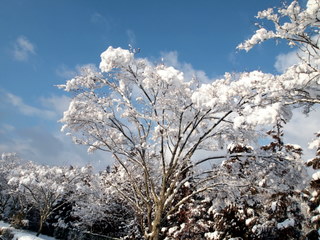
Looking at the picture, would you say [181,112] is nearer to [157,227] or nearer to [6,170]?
[157,227]

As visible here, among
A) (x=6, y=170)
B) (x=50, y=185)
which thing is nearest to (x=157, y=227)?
(x=50, y=185)

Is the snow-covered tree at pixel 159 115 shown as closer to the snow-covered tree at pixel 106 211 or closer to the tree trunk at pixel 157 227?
the tree trunk at pixel 157 227

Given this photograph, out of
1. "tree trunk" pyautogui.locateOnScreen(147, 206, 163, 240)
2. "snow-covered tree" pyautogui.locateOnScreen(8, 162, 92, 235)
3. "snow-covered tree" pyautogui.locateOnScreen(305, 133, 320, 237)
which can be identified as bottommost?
"tree trunk" pyautogui.locateOnScreen(147, 206, 163, 240)

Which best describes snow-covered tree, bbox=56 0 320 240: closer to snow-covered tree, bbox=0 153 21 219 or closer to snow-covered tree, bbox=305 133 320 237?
snow-covered tree, bbox=305 133 320 237

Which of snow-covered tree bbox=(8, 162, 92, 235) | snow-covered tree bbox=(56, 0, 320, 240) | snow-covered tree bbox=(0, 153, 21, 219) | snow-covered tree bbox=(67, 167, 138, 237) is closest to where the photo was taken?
snow-covered tree bbox=(56, 0, 320, 240)

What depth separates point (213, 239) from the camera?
10758 mm

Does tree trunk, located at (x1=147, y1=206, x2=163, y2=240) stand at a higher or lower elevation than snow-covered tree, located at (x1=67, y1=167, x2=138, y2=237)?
lower

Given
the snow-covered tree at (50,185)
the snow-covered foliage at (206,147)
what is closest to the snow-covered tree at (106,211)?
the snow-covered tree at (50,185)

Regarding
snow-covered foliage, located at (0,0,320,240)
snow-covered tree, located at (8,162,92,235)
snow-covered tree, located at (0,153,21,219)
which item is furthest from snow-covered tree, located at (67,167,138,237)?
snow-covered tree, located at (0,153,21,219)

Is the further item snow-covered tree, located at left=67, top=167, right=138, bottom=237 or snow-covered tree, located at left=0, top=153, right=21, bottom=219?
snow-covered tree, located at left=0, top=153, right=21, bottom=219

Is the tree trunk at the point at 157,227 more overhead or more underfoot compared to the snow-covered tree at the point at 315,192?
more underfoot

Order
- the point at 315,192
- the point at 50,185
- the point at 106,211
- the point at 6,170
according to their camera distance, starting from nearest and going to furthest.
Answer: the point at 315,192
the point at 106,211
the point at 50,185
the point at 6,170

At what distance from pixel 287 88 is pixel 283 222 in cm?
602

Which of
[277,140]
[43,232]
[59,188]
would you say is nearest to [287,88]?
[277,140]
